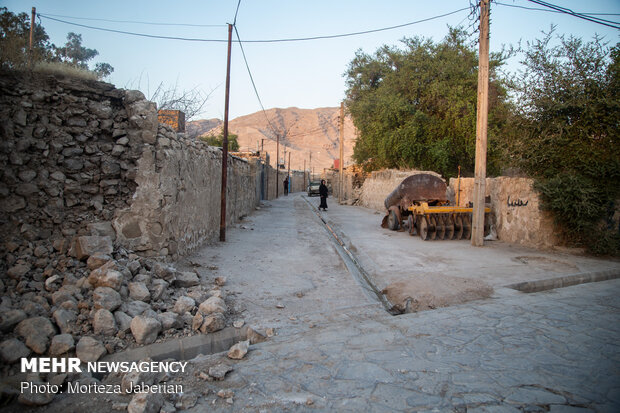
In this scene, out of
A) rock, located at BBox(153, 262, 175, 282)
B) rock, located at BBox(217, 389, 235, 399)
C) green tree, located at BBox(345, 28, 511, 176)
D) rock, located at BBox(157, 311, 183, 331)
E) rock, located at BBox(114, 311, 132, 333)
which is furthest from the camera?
green tree, located at BBox(345, 28, 511, 176)

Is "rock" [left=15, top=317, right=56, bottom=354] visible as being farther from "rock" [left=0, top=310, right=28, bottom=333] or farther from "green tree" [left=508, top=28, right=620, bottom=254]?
"green tree" [left=508, top=28, right=620, bottom=254]

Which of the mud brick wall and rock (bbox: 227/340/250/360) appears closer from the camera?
rock (bbox: 227/340/250/360)

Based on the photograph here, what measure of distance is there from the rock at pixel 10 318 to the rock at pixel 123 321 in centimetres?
77

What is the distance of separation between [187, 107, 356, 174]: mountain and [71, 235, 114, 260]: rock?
300 ft

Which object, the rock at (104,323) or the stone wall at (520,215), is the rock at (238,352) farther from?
the stone wall at (520,215)

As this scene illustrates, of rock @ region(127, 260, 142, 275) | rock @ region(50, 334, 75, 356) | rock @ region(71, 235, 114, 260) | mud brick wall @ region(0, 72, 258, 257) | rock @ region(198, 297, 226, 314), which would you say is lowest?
rock @ region(50, 334, 75, 356)

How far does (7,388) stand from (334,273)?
481cm

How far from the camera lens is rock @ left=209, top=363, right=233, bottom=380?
283 centimetres

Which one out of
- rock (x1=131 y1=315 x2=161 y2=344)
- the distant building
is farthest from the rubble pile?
the distant building

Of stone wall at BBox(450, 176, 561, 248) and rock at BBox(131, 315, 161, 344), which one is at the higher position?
stone wall at BBox(450, 176, 561, 248)

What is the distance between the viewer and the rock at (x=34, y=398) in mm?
2479

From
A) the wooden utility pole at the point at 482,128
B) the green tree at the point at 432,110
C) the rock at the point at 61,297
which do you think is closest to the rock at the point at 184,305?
the rock at the point at 61,297

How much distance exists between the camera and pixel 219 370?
9.46 feet

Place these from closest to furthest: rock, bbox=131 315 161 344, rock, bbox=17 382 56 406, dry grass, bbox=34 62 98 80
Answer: rock, bbox=17 382 56 406, rock, bbox=131 315 161 344, dry grass, bbox=34 62 98 80
